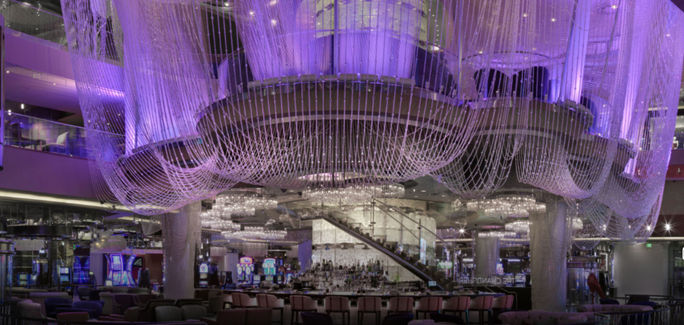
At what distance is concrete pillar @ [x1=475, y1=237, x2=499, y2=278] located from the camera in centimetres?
3378

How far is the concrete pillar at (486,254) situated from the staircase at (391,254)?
34.7 ft

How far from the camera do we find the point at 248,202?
21219 millimetres

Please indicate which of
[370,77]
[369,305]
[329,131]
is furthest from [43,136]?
[370,77]

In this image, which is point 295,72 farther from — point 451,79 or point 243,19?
point 451,79

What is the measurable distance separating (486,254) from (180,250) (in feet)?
62.4

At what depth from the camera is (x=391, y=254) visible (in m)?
24.2

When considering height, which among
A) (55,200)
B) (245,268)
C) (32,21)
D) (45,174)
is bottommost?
(245,268)

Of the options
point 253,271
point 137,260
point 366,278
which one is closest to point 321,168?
point 366,278

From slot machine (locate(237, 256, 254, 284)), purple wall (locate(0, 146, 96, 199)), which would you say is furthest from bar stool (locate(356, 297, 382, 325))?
slot machine (locate(237, 256, 254, 284))

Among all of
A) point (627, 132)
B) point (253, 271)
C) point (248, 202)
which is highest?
point (627, 132)

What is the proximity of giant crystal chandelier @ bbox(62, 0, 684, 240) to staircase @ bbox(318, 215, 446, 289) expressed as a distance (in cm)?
981

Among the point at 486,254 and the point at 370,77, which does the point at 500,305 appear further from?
the point at 486,254

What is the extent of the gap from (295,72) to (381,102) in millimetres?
1382

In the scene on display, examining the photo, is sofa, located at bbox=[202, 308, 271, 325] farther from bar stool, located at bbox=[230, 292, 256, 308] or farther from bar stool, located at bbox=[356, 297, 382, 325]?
bar stool, located at bbox=[230, 292, 256, 308]
